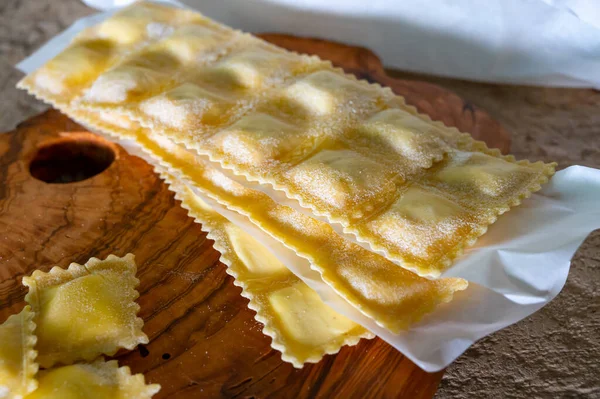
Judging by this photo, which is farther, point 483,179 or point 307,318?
point 483,179

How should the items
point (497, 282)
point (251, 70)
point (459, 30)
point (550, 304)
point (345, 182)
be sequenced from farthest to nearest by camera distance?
point (459, 30) → point (251, 70) → point (550, 304) → point (345, 182) → point (497, 282)

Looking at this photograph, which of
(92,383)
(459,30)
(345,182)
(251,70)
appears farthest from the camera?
(459,30)

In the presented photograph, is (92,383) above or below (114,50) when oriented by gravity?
below

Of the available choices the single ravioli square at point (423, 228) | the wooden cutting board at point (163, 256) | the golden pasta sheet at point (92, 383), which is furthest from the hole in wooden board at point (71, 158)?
the single ravioli square at point (423, 228)

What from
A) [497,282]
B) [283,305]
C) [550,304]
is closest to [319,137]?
[283,305]

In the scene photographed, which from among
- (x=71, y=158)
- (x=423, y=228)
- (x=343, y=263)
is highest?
(x=423, y=228)

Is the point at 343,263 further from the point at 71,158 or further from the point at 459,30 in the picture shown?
the point at 459,30

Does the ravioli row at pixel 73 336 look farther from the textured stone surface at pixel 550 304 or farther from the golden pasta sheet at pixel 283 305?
the textured stone surface at pixel 550 304

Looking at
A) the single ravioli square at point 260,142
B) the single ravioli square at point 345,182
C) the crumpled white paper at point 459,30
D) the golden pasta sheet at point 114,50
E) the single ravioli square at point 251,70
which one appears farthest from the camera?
the crumpled white paper at point 459,30
